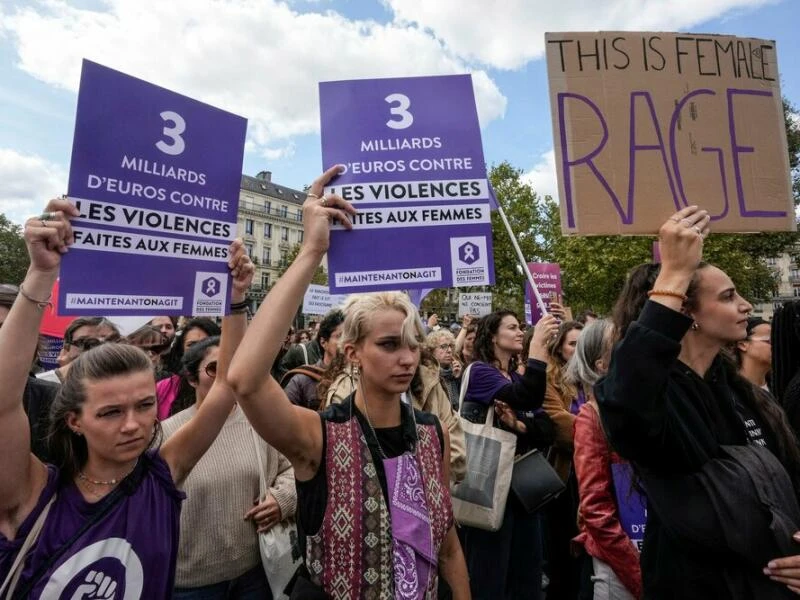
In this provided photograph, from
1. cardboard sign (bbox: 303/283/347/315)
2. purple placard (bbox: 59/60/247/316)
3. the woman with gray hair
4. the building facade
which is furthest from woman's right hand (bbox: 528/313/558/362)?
the building facade

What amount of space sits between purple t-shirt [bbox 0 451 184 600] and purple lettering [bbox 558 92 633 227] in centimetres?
198

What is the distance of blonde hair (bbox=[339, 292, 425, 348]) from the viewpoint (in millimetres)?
2365

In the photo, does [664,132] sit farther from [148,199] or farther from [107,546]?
[107,546]

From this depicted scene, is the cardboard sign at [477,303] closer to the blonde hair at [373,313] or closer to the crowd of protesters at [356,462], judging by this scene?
the crowd of protesters at [356,462]

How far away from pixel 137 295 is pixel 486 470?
2532 millimetres

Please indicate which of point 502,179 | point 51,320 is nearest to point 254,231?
point 502,179

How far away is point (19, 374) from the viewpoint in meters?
1.69

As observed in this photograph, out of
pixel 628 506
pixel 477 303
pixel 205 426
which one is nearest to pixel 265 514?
pixel 205 426

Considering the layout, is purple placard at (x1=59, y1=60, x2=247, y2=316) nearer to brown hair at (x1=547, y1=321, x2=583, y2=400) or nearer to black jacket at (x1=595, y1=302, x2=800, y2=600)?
black jacket at (x1=595, y1=302, x2=800, y2=600)

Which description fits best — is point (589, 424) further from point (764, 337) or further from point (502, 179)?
point (502, 179)

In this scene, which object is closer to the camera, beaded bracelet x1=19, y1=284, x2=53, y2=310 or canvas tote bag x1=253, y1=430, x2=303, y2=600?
beaded bracelet x1=19, y1=284, x2=53, y2=310

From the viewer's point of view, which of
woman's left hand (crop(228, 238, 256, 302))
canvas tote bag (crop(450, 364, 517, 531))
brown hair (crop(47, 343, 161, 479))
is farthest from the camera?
canvas tote bag (crop(450, 364, 517, 531))

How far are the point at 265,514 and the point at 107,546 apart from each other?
3.46ft

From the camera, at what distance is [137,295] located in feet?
7.46
